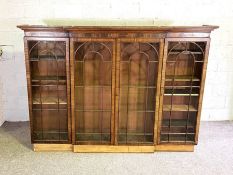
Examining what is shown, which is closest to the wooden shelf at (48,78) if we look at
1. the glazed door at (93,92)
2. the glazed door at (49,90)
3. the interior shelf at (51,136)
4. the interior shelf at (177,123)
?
the glazed door at (49,90)

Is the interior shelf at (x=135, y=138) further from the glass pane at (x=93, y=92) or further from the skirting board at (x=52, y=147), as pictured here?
the skirting board at (x=52, y=147)

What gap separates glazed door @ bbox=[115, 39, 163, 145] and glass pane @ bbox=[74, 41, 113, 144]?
16 cm

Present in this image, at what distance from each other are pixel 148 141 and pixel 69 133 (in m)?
0.91

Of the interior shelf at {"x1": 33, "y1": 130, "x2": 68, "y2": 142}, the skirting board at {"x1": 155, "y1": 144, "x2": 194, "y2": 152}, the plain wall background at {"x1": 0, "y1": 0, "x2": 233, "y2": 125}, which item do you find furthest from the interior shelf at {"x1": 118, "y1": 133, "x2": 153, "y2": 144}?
the plain wall background at {"x1": 0, "y1": 0, "x2": 233, "y2": 125}

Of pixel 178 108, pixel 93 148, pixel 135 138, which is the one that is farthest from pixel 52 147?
pixel 178 108

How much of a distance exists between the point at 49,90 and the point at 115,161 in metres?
1.15

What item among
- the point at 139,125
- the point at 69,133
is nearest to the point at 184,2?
the point at 139,125

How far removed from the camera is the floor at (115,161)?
101 inches

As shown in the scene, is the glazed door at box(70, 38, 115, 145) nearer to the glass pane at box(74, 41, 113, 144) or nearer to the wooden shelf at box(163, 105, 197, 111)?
the glass pane at box(74, 41, 113, 144)

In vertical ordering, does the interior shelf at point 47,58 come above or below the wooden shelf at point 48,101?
above

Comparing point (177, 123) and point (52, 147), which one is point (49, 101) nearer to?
point (52, 147)

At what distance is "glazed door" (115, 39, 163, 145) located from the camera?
9.21 feet

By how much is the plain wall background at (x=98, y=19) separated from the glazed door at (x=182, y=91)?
2.36 feet

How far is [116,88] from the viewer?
9.09 feet
